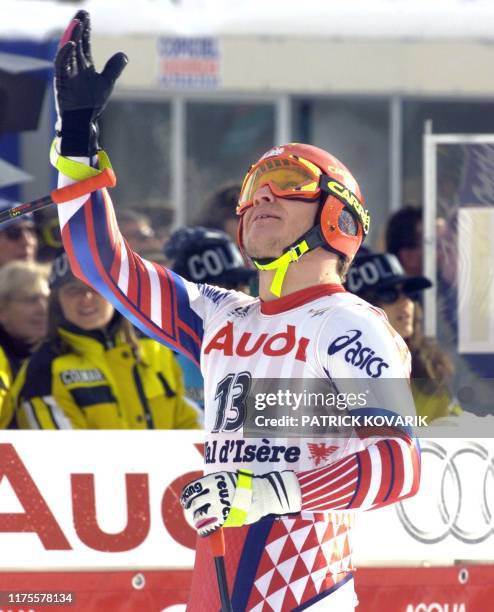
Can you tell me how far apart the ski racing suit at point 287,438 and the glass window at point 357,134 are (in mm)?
8161

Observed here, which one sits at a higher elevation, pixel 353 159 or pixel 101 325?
pixel 353 159

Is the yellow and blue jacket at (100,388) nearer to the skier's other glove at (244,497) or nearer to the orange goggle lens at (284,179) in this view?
the orange goggle lens at (284,179)

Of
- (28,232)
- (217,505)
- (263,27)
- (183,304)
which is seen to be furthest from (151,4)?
(217,505)

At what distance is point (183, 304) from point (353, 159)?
8491mm

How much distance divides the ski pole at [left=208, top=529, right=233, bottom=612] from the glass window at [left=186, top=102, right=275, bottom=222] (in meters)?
8.39

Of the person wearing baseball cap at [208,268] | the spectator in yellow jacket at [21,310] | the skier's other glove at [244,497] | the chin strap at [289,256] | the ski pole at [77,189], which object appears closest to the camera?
the skier's other glove at [244,497]

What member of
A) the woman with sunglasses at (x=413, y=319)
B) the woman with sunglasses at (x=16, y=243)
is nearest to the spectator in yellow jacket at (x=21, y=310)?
the woman with sunglasses at (x=16, y=243)

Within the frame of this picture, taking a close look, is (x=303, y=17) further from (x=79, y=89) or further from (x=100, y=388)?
(x=79, y=89)

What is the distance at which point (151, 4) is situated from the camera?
11156 millimetres

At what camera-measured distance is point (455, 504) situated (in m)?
4.75

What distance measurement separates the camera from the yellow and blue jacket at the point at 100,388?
5359 millimetres

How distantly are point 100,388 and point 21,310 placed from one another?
32.2 inches

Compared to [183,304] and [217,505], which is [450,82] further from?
[217,505]

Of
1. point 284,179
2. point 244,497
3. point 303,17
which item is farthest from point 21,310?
point 303,17
